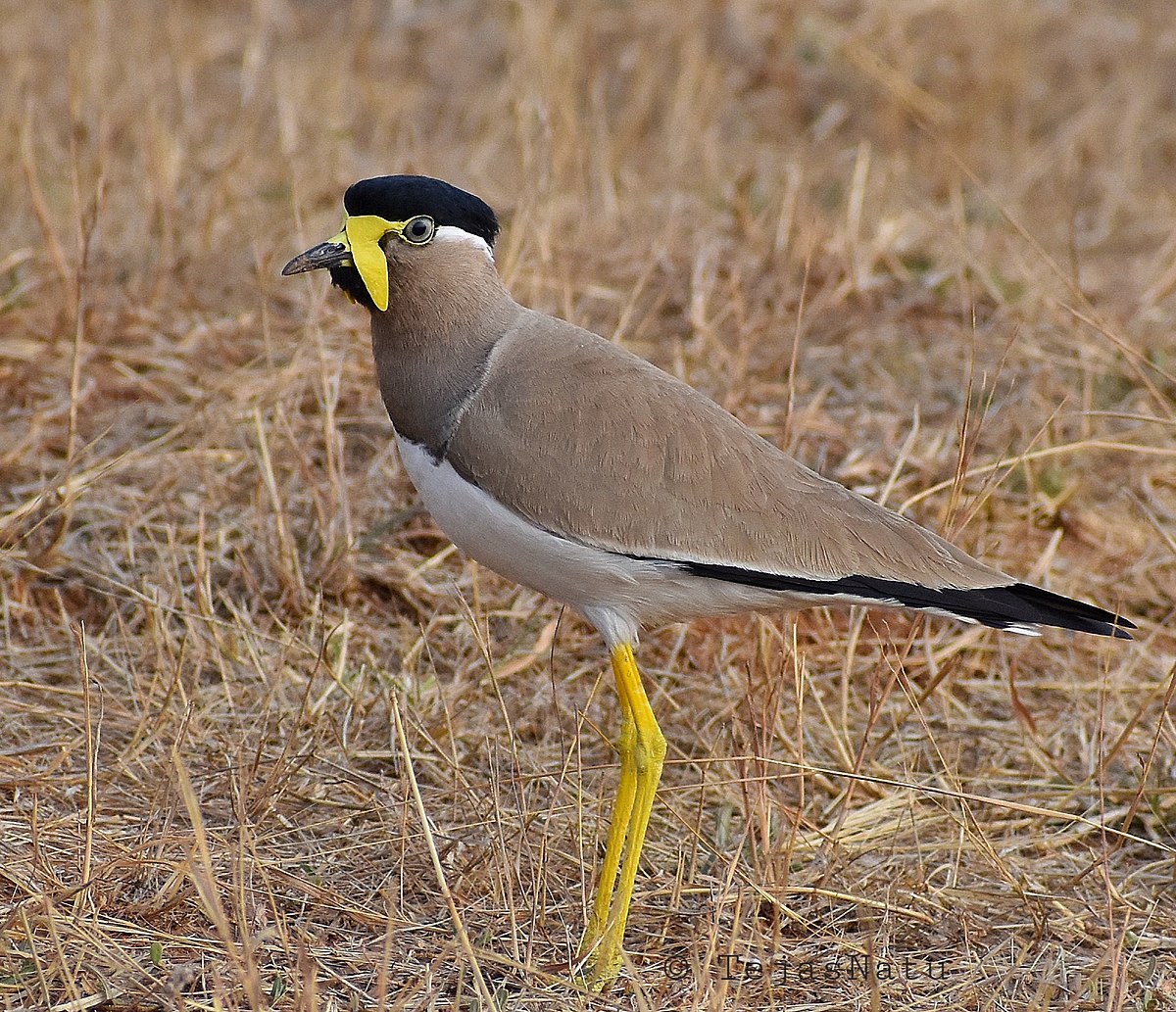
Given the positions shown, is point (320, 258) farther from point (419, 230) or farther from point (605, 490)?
point (605, 490)

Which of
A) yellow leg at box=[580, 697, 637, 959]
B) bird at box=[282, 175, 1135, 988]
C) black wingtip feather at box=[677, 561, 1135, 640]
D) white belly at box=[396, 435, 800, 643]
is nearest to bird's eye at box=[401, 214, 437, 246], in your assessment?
bird at box=[282, 175, 1135, 988]

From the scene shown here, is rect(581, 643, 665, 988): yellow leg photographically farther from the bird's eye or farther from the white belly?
the bird's eye

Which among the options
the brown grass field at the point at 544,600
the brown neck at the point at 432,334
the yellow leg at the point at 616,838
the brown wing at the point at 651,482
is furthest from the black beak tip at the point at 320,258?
the yellow leg at the point at 616,838

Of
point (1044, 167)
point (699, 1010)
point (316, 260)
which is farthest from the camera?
point (1044, 167)

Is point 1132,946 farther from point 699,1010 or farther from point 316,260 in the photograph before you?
point 316,260

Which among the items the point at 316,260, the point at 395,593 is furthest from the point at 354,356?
the point at 316,260

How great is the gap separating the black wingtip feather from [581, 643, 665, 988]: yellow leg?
0.95 feet

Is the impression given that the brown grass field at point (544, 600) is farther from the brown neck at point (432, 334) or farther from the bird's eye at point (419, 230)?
the bird's eye at point (419, 230)

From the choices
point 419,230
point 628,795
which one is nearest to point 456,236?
point 419,230

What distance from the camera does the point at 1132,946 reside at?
3180mm

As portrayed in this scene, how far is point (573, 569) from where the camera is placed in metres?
3.03

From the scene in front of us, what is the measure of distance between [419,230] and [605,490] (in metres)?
0.68

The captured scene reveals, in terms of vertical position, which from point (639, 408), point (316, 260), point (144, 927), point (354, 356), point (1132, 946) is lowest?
point (1132, 946)

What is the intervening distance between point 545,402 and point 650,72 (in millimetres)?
4990
